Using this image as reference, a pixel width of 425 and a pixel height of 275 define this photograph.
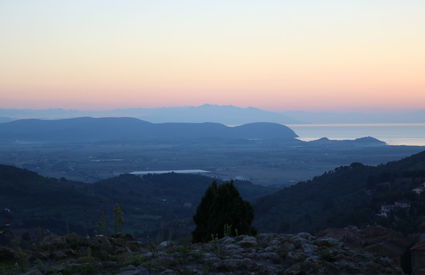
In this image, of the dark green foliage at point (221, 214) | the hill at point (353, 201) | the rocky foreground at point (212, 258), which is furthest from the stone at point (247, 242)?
the hill at point (353, 201)

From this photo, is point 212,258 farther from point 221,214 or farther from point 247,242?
point 221,214

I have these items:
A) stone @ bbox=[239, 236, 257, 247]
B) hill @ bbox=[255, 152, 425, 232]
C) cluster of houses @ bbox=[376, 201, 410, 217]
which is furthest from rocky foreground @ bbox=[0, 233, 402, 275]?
cluster of houses @ bbox=[376, 201, 410, 217]

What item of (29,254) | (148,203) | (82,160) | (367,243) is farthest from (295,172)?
(29,254)

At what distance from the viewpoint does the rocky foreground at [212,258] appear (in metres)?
7.02

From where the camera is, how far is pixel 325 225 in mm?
42750

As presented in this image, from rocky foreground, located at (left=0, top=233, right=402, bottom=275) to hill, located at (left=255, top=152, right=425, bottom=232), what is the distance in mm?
27144

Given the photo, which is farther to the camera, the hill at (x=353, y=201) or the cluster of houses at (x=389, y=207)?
the cluster of houses at (x=389, y=207)

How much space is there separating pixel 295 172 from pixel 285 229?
9636 cm

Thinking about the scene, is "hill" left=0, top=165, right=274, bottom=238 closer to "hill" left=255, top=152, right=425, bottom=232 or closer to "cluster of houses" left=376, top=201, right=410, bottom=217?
"hill" left=255, top=152, right=425, bottom=232

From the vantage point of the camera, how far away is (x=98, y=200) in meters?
73.2

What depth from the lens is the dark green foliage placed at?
16828mm

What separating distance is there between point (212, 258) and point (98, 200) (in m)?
68.8

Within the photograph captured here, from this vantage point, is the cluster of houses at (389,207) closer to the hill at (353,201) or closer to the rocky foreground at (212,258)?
the hill at (353,201)

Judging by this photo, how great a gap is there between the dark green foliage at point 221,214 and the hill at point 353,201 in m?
19.8
